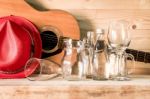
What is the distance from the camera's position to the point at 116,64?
1153 mm

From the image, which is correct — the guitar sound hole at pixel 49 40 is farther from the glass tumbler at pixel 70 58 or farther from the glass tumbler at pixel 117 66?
the glass tumbler at pixel 117 66

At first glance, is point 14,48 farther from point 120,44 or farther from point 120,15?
point 120,15

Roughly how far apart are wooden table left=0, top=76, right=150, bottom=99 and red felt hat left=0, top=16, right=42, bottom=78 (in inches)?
4.6

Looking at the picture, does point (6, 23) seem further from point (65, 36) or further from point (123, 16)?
point (123, 16)

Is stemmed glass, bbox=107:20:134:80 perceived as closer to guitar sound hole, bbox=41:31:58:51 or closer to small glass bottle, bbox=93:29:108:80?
small glass bottle, bbox=93:29:108:80

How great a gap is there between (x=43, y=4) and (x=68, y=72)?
35 centimetres

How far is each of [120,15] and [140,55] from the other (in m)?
0.20

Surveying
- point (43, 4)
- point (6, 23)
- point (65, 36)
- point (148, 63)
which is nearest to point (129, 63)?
point (148, 63)

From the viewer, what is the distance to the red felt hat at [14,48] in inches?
43.1

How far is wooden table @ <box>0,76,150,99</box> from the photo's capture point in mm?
966

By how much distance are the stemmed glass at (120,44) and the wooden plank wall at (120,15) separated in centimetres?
21

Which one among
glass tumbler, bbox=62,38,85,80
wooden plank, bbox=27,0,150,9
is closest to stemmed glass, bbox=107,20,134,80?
glass tumbler, bbox=62,38,85,80

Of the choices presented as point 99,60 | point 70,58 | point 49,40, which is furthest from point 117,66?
point 49,40

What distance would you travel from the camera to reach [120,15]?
4.51 feet
